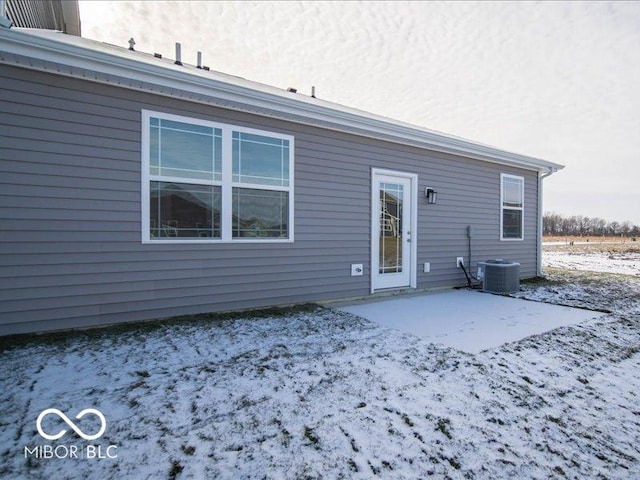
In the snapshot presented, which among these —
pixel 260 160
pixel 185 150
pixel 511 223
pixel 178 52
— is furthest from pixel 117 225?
pixel 511 223

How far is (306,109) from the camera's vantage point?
4.43 metres

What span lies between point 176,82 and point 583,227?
48.7 metres

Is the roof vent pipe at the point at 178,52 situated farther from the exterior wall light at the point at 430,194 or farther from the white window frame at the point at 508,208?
the white window frame at the point at 508,208

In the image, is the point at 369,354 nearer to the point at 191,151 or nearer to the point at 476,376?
the point at 476,376

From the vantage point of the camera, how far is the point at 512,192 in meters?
7.34

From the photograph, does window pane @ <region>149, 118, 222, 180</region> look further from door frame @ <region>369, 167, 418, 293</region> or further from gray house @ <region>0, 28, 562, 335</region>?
door frame @ <region>369, 167, 418, 293</region>

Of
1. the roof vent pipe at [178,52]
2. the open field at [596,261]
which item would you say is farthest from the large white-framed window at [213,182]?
the open field at [596,261]

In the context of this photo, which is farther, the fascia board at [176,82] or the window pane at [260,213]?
the window pane at [260,213]

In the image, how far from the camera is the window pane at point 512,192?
283 inches

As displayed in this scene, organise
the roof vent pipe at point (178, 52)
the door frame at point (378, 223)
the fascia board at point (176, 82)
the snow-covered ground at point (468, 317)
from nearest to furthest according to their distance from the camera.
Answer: the fascia board at point (176, 82)
the snow-covered ground at point (468, 317)
the door frame at point (378, 223)
the roof vent pipe at point (178, 52)

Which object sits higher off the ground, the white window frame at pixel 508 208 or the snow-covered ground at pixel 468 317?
the white window frame at pixel 508 208

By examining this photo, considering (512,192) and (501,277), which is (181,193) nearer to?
(501,277)

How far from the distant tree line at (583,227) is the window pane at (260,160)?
4364 centimetres

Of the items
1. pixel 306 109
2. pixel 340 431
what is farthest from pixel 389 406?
pixel 306 109
